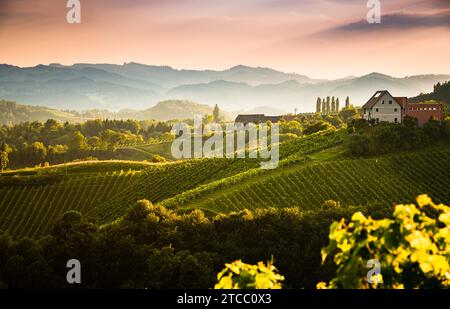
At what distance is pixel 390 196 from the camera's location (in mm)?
43688

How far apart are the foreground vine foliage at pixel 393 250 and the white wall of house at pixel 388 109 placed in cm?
5806

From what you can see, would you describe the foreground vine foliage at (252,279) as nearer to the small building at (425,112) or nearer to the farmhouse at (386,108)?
the farmhouse at (386,108)

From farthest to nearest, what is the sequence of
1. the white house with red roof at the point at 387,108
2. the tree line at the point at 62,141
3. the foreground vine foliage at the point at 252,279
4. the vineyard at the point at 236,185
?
the tree line at the point at 62,141 < the white house with red roof at the point at 387,108 < the vineyard at the point at 236,185 < the foreground vine foliage at the point at 252,279

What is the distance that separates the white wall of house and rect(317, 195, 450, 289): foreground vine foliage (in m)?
58.1

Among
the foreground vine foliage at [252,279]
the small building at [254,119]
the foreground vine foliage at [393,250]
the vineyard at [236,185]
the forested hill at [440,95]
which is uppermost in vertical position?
the forested hill at [440,95]

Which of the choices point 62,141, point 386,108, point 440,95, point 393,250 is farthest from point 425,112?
point 62,141

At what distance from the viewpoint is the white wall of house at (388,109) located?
61906 millimetres

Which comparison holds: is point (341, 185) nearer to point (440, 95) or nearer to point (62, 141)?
point (440, 95)

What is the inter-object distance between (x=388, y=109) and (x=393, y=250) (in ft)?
196

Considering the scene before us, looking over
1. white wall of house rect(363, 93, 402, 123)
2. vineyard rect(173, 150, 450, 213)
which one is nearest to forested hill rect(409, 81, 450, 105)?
white wall of house rect(363, 93, 402, 123)

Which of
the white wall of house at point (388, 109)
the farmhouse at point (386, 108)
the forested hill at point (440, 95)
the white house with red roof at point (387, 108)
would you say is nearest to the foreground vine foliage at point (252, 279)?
the farmhouse at point (386, 108)

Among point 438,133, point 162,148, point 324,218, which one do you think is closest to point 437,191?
point 438,133
